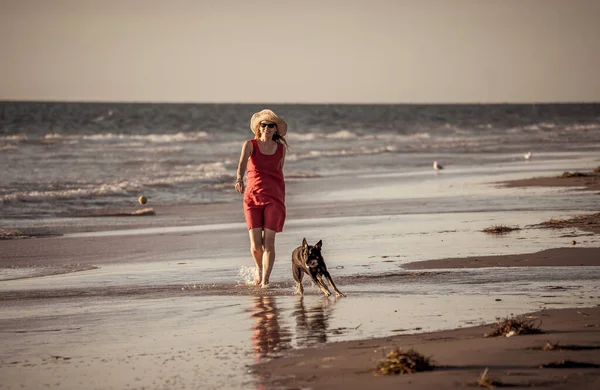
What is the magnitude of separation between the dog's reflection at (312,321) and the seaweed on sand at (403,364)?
0.98 meters

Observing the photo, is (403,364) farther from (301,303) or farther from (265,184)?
(265,184)

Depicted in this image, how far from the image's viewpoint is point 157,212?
695 inches

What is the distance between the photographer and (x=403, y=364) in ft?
17.9

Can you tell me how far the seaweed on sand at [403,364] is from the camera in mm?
5434

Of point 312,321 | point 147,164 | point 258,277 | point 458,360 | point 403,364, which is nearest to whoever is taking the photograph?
point 403,364

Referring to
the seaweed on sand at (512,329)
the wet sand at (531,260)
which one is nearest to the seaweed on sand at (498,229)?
the wet sand at (531,260)

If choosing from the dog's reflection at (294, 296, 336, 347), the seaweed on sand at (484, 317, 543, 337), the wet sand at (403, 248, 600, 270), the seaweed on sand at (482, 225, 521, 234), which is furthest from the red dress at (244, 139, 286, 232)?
the seaweed on sand at (482, 225, 521, 234)

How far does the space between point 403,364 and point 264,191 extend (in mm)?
4028

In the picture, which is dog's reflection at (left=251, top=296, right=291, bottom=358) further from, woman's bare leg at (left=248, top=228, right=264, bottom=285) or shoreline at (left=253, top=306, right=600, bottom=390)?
woman's bare leg at (left=248, top=228, right=264, bottom=285)

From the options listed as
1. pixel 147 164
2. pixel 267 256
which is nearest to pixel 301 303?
pixel 267 256

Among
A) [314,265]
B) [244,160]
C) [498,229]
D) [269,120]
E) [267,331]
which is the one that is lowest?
[267,331]

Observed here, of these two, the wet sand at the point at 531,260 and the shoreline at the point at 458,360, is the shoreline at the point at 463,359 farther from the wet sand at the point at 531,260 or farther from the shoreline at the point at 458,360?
the wet sand at the point at 531,260

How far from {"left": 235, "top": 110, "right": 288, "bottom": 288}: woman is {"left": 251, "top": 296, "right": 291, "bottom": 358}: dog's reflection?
987 mm

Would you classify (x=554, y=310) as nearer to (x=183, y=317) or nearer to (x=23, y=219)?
(x=183, y=317)
